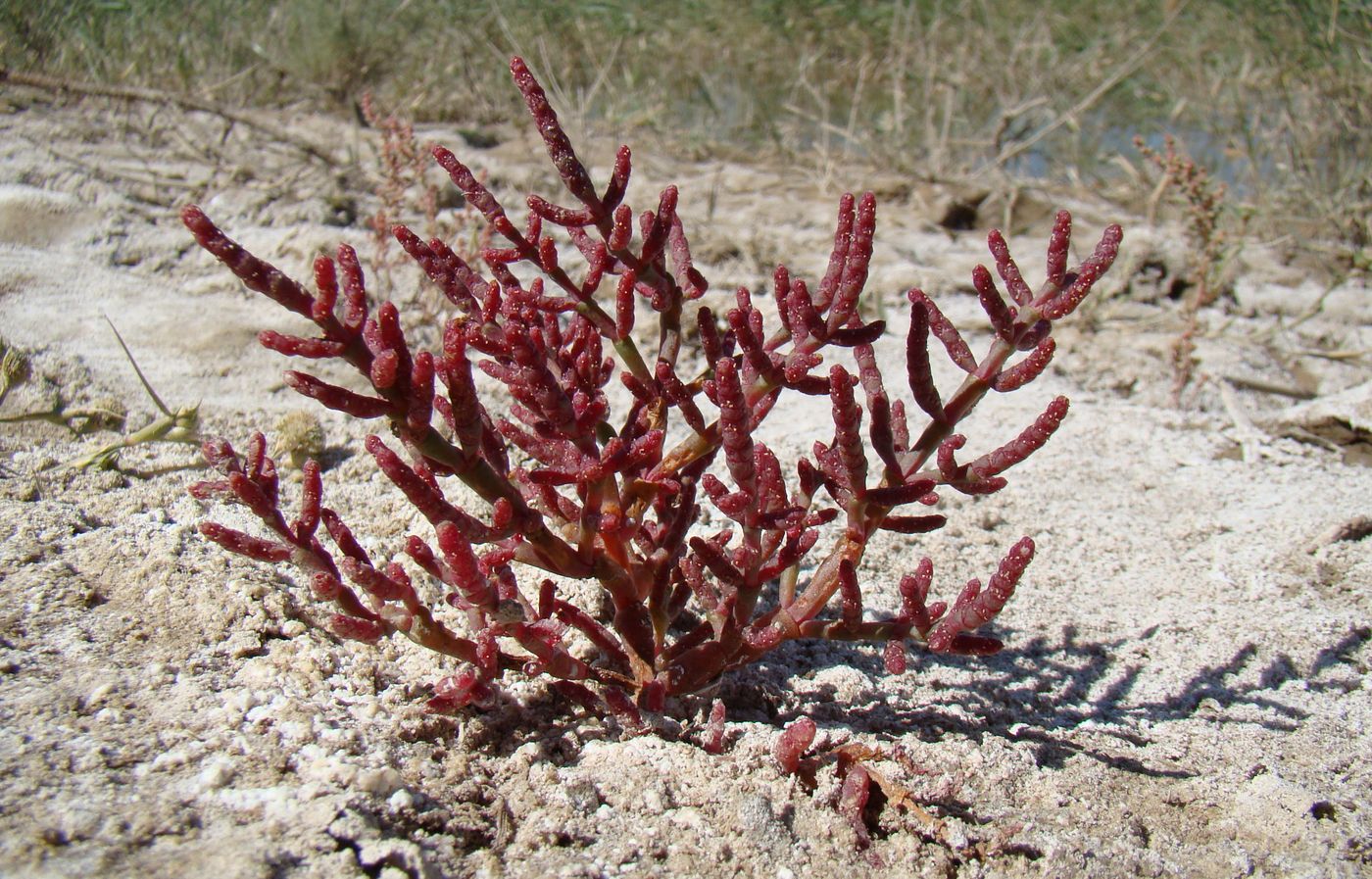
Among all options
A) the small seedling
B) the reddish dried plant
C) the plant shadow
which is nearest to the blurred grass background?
the small seedling

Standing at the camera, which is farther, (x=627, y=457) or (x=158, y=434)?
(x=158, y=434)

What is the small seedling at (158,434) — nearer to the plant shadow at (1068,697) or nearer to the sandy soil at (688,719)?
the sandy soil at (688,719)

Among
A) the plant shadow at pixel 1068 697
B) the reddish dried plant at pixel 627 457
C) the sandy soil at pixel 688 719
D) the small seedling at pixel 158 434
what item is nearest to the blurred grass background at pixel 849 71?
the sandy soil at pixel 688 719

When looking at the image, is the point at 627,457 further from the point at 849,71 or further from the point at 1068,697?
the point at 849,71

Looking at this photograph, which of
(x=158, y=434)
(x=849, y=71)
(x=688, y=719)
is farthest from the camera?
(x=849, y=71)

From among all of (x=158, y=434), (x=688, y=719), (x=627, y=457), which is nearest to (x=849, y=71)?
(x=158, y=434)

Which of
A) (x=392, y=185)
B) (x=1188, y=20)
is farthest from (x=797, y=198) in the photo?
(x=1188, y=20)

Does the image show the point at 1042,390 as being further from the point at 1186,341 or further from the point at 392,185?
the point at 392,185
